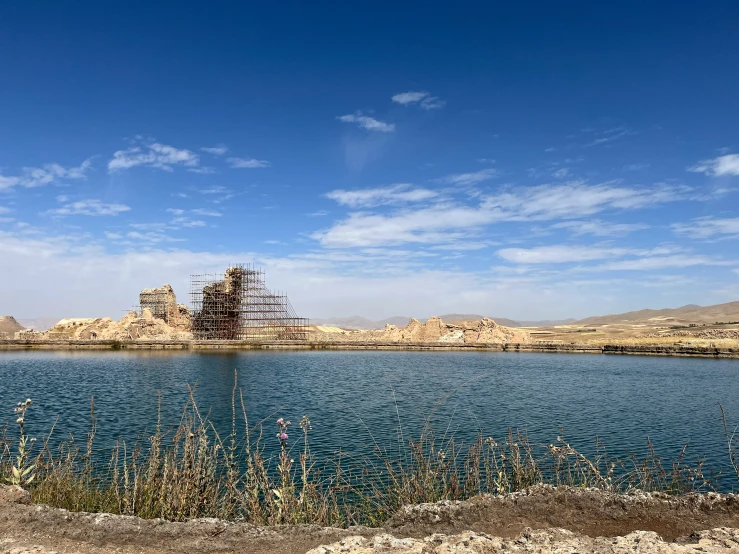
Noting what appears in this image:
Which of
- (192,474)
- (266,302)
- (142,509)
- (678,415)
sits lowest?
(678,415)

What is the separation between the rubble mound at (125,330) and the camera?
279ft

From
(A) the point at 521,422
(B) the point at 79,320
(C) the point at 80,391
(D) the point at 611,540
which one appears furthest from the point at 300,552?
(B) the point at 79,320

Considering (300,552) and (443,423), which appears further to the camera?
(443,423)

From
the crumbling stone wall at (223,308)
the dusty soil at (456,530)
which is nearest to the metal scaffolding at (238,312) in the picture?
the crumbling stone wall at (223,308)

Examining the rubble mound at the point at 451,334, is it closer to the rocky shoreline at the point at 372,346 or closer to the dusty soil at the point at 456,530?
the rocky shoreline at the point at 372,346

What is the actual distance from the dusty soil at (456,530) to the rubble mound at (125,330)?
281 feet

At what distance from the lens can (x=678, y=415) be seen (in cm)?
2466

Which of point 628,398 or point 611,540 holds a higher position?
point 611,540

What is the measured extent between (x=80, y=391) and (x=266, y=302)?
203 ft

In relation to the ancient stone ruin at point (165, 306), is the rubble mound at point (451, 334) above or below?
below

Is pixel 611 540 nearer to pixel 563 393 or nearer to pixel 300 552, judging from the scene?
pixel 300 552

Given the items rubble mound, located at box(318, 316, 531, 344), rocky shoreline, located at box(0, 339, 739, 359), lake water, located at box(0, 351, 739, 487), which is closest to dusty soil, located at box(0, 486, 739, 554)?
lake water, located at box(0, 351, 739, 487)

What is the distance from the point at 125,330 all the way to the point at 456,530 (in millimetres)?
90994

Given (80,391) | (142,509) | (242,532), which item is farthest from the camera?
(80,391)
